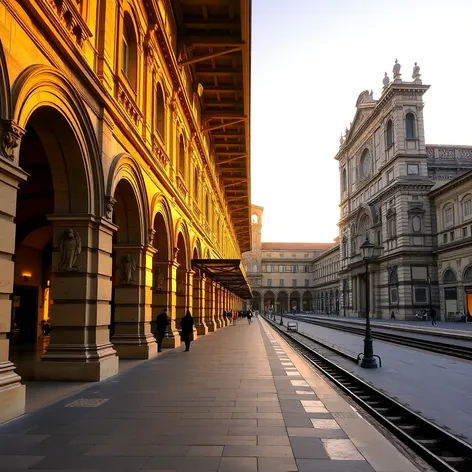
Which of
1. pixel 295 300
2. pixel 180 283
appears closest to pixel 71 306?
pixel 180 283

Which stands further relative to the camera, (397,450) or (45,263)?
(45,263)

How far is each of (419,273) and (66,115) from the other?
51.0 meters

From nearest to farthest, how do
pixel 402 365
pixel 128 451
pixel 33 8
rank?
pixel 128 451 → pixel 33 8 → pixel 402 365

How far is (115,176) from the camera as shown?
11633mm

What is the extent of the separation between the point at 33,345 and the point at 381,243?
5118 cm

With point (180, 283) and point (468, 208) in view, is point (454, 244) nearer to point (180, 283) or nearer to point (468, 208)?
point (468, 208)

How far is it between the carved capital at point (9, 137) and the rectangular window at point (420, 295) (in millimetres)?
52375

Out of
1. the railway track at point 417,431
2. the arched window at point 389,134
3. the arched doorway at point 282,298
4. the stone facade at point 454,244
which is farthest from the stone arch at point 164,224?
the arched doorway at point 282,298

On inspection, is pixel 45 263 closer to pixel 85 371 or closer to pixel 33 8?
pixel 85 371

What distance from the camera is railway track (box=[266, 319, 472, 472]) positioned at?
19.6 ft

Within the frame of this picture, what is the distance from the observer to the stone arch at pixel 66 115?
24.0ft

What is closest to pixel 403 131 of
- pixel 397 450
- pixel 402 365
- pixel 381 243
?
pixel 381 243

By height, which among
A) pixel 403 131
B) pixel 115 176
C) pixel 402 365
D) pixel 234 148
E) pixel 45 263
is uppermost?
pixel 403 131

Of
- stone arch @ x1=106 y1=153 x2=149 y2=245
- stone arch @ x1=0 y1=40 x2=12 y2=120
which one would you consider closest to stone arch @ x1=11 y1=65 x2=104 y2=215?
stone arch @ x1=0 y1=40 x2=12 y2=120
